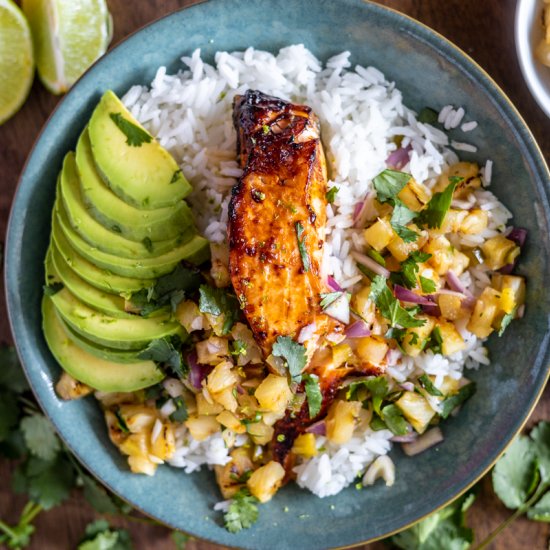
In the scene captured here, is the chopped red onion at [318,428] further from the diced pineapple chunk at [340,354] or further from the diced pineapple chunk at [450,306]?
the diced pineapple chunk at [450,306]

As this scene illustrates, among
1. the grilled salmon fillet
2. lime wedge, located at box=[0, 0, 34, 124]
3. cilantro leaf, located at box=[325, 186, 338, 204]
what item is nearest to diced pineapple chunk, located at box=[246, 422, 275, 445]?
the grilled salmon fillet

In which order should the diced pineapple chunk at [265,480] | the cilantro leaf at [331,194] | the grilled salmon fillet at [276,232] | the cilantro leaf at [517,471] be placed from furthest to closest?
the cilantro leaf at [517,471] → the diced pineapple chunk at [265,480] → the cilantro leaf at [331,194] → the grilled salmon fillet at [276,232]

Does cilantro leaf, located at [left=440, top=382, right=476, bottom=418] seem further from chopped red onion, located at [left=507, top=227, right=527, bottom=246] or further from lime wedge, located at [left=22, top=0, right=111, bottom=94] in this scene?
lime wedge, located at [left=22, top=0, right=111, bottom=94]

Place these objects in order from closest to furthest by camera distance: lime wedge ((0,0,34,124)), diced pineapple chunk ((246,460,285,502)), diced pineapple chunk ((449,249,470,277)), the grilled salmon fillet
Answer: the grilled salmon fillet < diced pineapple chunk ((449,249,470,277)) < diced pineapple chunk ((246,460,285,502)) < lime wedge ((0,0,34,124))

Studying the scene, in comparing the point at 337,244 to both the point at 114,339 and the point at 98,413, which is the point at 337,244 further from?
the point at 98,413

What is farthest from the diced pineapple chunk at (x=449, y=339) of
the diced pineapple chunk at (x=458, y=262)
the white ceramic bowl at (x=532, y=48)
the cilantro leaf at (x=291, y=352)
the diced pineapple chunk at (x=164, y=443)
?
the diced pineapple chunk at (x=164, y=443)
